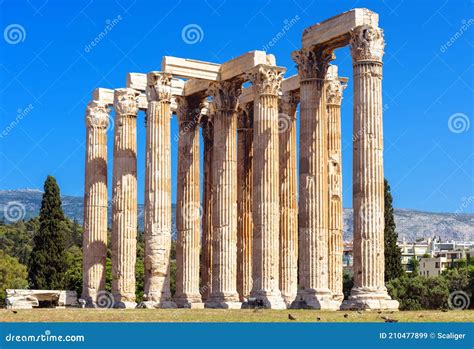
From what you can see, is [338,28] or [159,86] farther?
[159,86]

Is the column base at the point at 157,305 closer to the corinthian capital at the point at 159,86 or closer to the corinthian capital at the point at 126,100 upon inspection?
the corinthian capital at the point at 159,86

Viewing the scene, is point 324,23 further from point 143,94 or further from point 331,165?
point 143,94

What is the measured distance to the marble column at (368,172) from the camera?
49.9 m

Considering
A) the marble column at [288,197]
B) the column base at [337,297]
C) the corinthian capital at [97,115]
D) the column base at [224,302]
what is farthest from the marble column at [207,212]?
the column base at [337,297]

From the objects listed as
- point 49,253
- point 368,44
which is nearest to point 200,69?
point 368,44

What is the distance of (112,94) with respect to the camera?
73.1 metres

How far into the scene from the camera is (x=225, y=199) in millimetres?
64312

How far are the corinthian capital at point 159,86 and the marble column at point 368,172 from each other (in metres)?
17.0

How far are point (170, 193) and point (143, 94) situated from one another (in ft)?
35.4

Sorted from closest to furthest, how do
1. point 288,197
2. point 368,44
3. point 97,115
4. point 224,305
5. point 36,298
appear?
point 368,44
point 224,305
point 288,197
point 36,298
point 97,115

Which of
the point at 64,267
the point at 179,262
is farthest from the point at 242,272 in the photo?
the point at 64,267

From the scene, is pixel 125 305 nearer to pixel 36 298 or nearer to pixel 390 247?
pixel 36 298

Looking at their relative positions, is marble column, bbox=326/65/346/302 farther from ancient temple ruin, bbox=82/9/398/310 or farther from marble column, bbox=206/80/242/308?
marble column, bbox=206/80/242/308

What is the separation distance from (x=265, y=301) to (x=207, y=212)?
1851 cm
